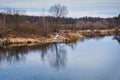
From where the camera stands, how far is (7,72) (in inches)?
629

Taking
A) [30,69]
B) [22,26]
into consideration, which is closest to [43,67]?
[30,69]

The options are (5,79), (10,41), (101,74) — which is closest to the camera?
(5,79)

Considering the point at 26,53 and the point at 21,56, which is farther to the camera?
the point at 26,53

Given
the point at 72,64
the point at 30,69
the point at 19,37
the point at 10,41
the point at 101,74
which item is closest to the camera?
the point at 101,74

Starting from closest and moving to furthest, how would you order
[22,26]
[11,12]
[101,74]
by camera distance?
[101,74] < [22,26] < [11,12]

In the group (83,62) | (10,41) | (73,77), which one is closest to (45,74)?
(73,77)

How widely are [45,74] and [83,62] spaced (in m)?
5.06

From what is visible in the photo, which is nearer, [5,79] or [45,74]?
[5,79]

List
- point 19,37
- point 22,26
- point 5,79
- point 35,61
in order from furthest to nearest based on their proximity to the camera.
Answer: point 22,26
point 19,37
point 35,61
point 5,79

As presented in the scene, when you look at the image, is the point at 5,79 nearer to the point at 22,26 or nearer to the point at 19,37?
the point at 19,37

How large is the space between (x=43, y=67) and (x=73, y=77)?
148 inches

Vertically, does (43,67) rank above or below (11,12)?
below

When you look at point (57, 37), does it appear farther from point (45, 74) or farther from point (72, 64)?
point (45, 74)

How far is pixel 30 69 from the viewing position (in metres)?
16.9
